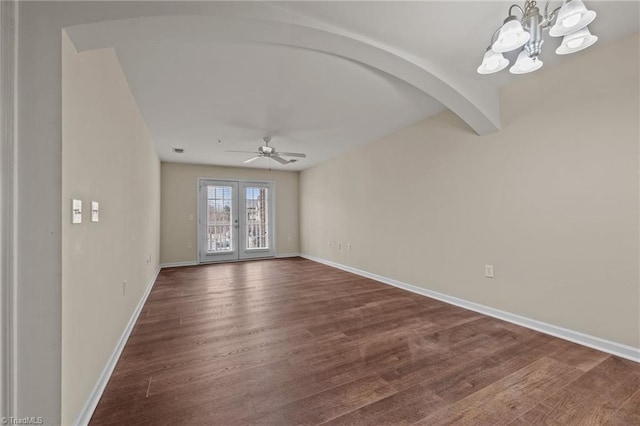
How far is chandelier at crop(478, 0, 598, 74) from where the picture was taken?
142 cm

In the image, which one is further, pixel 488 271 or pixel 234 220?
pixel 234 220

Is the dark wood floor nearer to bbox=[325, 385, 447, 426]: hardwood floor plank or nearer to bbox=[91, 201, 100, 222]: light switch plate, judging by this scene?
bbox=[325, 385, 447, 426]: hardwood floor plank

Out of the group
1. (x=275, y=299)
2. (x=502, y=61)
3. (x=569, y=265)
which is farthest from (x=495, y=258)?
(x=275, y=299)

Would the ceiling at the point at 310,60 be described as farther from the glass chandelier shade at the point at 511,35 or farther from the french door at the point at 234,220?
the french door at the point at 234,220

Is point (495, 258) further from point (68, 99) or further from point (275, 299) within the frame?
point (68, 99)

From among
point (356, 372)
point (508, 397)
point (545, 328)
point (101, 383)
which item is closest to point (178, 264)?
point (101, 383)

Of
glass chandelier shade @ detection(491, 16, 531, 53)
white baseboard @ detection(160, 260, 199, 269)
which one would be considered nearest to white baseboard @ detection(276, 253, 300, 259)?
white baseboard @ detection(160, 260, 199, 269)

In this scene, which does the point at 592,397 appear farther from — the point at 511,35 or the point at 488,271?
the point at 511,35

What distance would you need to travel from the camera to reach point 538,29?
156cm

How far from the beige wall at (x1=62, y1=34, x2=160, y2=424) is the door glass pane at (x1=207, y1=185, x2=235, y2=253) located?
12.5 ft

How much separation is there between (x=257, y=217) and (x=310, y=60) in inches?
198

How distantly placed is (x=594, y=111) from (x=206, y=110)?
11.9 ft

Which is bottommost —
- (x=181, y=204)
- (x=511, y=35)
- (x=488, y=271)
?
(x=488, y=271)

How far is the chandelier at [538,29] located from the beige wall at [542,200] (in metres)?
0.71
